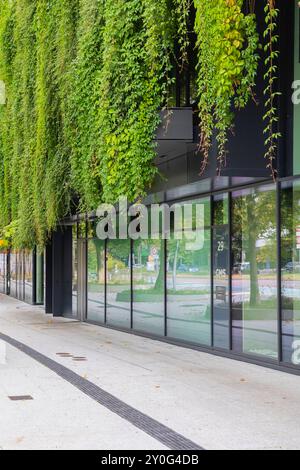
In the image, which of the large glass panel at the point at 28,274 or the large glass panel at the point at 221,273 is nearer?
the large glass panel at the point at 221,273

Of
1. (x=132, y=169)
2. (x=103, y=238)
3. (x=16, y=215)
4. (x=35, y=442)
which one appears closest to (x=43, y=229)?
(x=103, y=238)

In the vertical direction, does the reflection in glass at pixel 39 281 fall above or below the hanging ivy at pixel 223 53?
below

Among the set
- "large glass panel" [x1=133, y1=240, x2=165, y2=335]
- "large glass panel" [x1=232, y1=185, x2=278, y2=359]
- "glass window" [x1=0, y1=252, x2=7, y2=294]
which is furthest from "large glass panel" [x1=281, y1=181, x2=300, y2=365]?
"glass window" [x1=0, y1=252, x2=7, y2=294]

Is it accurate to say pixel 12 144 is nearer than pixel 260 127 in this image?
No

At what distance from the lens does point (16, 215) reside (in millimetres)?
22578

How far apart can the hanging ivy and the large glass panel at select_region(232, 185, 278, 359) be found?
217 cm

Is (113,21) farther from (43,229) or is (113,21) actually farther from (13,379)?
(43,229)

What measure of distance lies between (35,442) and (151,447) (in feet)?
3.69

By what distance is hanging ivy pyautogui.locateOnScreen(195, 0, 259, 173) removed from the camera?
9577 millimetres

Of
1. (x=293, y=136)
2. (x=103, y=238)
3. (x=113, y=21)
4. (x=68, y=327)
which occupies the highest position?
(x=113, y=21)

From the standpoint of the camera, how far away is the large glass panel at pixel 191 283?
48.5ft

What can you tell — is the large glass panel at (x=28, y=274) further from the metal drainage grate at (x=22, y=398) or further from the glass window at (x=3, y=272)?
the metal drainage grate at (x=22, y=398)
